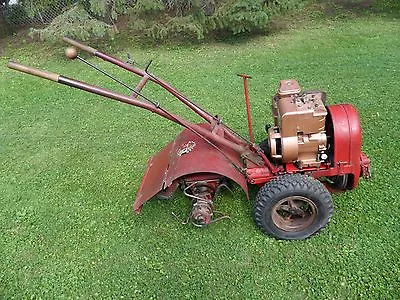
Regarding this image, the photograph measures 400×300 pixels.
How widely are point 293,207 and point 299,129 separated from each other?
2.12 feet

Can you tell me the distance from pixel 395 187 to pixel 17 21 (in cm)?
853

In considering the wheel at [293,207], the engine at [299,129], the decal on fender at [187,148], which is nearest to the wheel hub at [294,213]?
the wheel at [293,207]

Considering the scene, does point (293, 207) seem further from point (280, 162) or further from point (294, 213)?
point (280, 162)

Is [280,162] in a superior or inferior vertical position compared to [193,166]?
inferior

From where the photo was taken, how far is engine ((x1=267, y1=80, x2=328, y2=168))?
3.65 metres

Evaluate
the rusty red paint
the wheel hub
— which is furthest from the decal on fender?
the wheel hub

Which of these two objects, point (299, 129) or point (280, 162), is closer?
point (299, 129)

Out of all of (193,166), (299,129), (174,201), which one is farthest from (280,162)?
(174,201)

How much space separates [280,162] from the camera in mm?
3998

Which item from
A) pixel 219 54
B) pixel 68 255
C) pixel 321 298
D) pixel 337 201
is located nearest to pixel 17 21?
pixel 219 54

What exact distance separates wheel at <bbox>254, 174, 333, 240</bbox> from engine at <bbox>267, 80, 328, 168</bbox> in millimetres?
194

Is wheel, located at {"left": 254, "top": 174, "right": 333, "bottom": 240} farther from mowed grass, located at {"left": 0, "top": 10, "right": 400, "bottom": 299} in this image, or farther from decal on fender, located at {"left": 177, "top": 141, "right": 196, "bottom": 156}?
decal on fender, located at {"left": 177, "top": 141, "right": 196, "bottom": 156}

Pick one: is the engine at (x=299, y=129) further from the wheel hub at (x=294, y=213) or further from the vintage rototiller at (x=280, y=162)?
the wheel hub at (x=294, y=213)

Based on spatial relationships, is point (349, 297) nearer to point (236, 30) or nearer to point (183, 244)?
point (183, 244)
